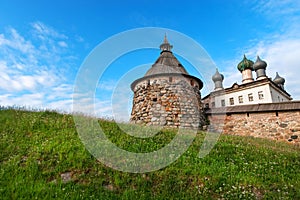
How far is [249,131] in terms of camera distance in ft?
48.3

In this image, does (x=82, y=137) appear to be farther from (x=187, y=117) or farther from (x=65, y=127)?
(x=187, y=117)

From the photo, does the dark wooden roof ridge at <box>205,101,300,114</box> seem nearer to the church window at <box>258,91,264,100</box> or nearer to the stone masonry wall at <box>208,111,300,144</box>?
the stone masonry wall at <box>208,111,300,144</box>

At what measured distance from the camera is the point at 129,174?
5484mm

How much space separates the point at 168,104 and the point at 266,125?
6125 mm

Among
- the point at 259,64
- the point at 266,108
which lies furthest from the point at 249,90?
the point at 266,108

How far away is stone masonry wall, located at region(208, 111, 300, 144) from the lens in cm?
1324

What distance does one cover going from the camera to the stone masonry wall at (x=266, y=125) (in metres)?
13.2

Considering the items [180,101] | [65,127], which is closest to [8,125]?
[65,127]

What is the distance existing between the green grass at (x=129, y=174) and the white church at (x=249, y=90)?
23.8 metres

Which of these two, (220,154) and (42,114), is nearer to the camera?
(220,154)

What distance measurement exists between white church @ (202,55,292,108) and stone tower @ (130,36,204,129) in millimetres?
16476

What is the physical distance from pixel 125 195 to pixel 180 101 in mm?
10900

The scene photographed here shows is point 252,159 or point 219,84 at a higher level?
point 219,84

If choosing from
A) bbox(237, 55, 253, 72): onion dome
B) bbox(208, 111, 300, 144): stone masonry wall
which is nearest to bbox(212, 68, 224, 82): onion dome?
bbox(237, 55, 253, 72): onion dome
